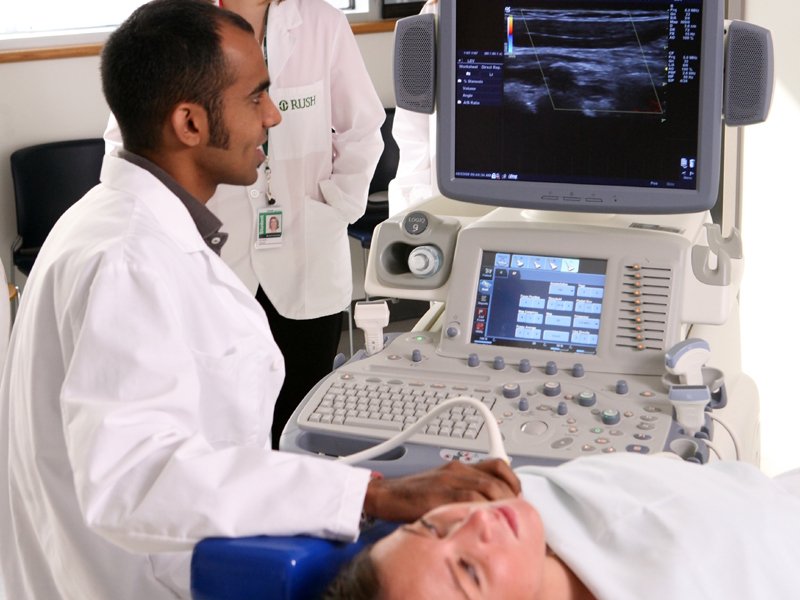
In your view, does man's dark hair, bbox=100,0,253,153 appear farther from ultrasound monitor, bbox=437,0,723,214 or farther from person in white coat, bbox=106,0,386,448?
person in white coat, bbox=106,0,386,448

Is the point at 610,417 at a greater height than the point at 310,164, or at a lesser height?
lesser

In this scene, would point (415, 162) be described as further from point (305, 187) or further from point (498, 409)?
point (498, 409)

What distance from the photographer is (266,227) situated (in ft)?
8.53

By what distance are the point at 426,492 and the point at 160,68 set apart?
2.28 feet

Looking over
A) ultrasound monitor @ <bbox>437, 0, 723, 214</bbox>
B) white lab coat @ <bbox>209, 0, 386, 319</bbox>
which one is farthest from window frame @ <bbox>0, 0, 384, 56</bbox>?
ultrasound monitor @ <bbox>437, 0, 723, 214</bbox>

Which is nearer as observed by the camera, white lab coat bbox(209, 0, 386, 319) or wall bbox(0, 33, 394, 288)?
white lab coat bbox(209, 0, 386, 319)

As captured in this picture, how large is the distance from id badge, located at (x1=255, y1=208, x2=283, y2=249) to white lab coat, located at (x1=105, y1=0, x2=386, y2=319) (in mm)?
13

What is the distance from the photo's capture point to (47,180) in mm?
4004

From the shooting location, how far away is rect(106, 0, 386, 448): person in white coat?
258cm

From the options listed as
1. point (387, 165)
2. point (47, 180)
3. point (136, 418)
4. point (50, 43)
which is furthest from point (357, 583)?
point (50, 43)

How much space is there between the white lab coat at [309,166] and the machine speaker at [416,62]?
64cm

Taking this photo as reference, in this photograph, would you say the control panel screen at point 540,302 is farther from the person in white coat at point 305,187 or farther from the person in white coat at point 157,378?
the person in white coat at point 305,187

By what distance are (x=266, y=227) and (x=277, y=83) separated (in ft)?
1.11

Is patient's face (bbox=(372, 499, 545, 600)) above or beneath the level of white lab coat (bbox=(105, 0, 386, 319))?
beneath
